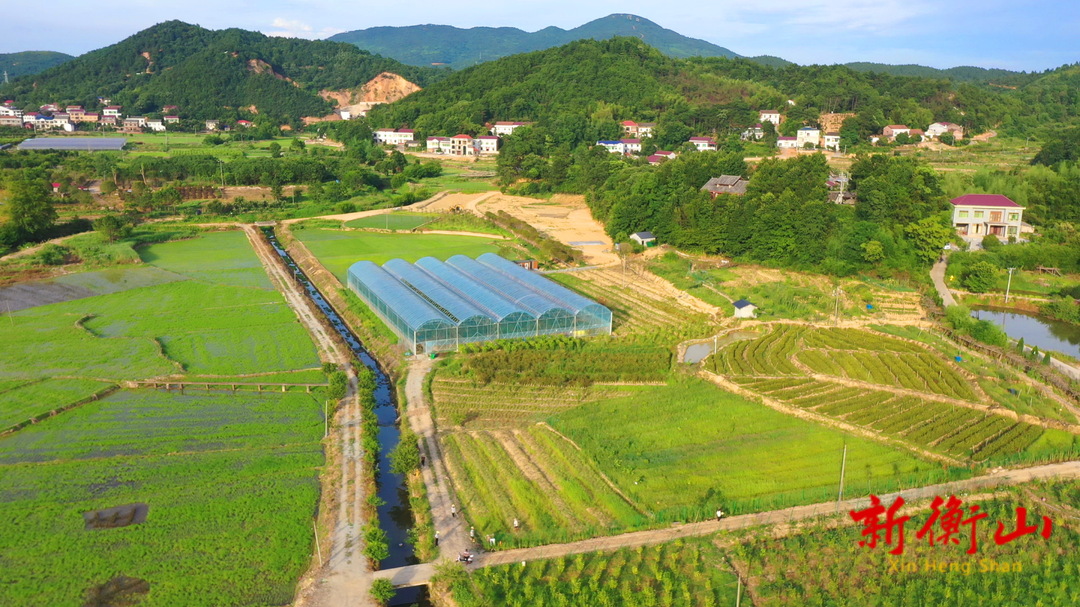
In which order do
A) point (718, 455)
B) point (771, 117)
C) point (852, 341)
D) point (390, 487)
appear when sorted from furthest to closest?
point (771, 117)
point (852, 341)
point (718, 455)
point (390, 487)

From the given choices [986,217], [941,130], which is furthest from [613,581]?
[941,130]

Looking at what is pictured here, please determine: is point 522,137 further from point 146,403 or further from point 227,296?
point 146,403

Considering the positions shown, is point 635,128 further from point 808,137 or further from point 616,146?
point 808,137

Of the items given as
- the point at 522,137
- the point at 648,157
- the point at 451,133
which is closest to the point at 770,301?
the point at 648,157

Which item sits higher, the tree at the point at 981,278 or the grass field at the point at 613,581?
the tree at the point at 981,278

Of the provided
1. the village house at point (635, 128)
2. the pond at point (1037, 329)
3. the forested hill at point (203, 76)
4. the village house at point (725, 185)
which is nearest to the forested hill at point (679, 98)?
the village house at point (635, 128)

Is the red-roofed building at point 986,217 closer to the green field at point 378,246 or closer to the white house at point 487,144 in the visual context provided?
the green field at point 378,246
